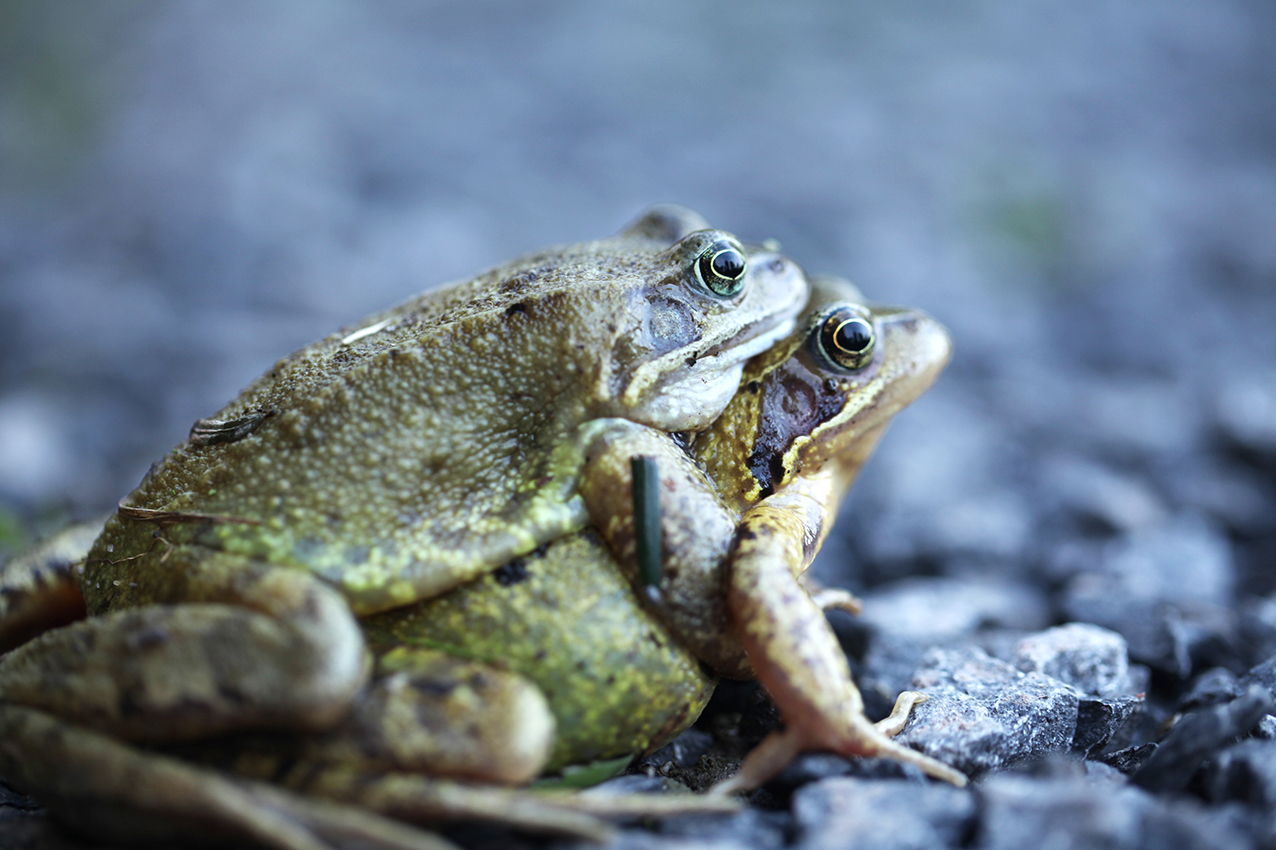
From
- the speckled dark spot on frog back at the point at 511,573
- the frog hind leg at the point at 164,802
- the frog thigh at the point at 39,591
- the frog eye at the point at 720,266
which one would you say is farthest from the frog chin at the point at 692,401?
the frog thigh at the point at 39,591

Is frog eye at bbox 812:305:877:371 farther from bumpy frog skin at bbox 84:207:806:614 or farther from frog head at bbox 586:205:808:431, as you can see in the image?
bumpy frog skin at bbox 84:207:806:614

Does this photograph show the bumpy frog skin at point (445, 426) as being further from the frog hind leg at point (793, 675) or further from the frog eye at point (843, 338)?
the frog hind leg at point (793, 675)

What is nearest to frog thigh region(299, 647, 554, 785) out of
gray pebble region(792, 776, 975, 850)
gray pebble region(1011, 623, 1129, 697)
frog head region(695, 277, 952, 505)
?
gray pebble region(792, 776, 975, 850)

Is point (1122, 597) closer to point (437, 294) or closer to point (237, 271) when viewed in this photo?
point (437, 294)

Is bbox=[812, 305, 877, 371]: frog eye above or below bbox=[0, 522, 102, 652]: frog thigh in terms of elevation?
below

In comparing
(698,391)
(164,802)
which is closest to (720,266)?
(698,391)
